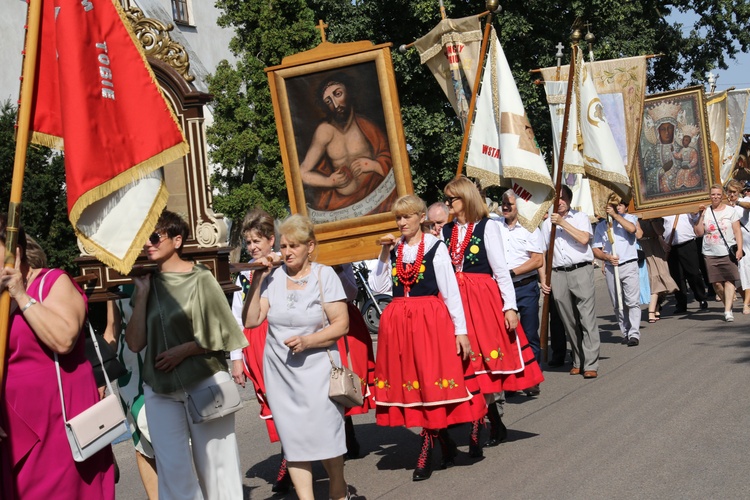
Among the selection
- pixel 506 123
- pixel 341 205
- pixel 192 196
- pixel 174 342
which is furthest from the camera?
pixel 506 123

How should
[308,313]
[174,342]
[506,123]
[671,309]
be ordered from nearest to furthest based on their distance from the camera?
[174,342], [308,313], [506,123], [671,309]

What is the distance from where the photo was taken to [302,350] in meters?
6.14

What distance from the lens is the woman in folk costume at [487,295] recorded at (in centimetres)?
812

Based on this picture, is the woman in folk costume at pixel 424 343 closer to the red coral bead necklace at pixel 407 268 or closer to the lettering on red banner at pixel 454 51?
the red coral bead necklace at pixel 407 268

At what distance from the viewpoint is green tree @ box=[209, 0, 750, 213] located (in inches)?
965

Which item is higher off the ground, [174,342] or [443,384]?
[174,342]

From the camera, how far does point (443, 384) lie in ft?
24.2

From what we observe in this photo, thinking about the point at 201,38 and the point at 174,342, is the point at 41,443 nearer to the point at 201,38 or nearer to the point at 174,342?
the point at 174,342

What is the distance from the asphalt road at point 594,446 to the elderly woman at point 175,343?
1.80 metres

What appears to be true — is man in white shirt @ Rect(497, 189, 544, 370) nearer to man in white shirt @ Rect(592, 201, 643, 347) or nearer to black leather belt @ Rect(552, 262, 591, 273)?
black leather belt @ Rect(552, 262, 591, 273)

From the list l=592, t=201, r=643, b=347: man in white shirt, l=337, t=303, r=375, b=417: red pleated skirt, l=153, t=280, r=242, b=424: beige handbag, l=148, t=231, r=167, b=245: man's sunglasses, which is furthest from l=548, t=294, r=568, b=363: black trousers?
l=148, t=231, r=167, b=245: man's sunglasses

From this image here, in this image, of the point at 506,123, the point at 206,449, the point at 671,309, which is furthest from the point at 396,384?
the point at 671,309

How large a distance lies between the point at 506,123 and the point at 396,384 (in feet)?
12.7

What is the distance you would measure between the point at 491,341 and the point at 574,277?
359cm
